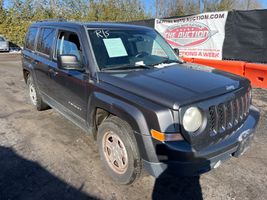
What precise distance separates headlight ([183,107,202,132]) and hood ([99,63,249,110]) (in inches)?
3.8

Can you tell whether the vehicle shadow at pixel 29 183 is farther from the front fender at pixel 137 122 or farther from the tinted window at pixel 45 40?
the tinted window at pixel 45 40

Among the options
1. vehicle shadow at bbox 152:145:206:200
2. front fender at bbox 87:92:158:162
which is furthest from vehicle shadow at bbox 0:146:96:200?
front fender at bbox 87:92:158:162

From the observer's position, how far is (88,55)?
3.64 meters

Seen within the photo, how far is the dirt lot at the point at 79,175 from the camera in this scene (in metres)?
3.18

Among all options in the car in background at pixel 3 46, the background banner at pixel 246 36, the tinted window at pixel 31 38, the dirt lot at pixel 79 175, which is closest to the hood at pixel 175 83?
the dirt lot at pixel 79 175

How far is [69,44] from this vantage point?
14.0 ft

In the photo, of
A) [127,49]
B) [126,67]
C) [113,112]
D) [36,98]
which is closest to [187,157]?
[113,112]

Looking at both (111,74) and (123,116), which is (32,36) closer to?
(111,74)

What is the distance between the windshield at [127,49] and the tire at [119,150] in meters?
0.85

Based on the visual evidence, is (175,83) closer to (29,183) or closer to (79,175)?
(79,175)

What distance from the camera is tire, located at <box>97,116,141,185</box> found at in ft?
9.86

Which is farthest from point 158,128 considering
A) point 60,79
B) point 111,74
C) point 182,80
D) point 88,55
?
point 60,79

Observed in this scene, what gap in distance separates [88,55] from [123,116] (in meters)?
1.14

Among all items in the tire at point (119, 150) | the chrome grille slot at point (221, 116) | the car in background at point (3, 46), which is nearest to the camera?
the chrome grille slot at point (221, 116)
